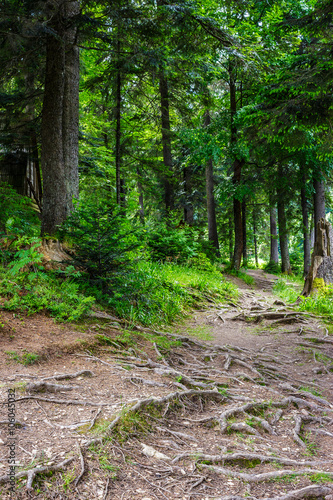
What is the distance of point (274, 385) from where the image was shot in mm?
4598

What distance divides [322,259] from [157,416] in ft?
27.6

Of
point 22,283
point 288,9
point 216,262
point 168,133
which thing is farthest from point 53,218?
point 288,9

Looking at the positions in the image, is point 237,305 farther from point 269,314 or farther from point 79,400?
point 79,400

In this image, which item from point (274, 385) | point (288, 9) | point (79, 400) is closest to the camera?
point (79, 400)

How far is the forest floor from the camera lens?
85.5 inches

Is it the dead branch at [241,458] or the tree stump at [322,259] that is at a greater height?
the tree stump at [322,259]

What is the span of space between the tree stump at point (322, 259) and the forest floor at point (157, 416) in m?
4.40

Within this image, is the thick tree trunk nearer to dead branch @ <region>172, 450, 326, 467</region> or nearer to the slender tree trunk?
the slender tree trunk

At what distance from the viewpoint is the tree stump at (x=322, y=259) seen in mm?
9828

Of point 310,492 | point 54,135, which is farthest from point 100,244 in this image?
point 310,492

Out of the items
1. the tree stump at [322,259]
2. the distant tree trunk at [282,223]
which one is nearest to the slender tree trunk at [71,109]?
the tree stump at [322,259]

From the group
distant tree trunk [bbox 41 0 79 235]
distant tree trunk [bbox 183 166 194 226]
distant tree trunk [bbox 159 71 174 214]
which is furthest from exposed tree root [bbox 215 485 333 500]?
distant tree trunk [bbox 183 166 194 226]

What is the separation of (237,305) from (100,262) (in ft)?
18.5

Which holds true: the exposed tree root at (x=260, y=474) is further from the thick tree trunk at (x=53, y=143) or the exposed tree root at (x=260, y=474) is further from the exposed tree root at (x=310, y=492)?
the thick tree trunk at (x=53, y=143)
